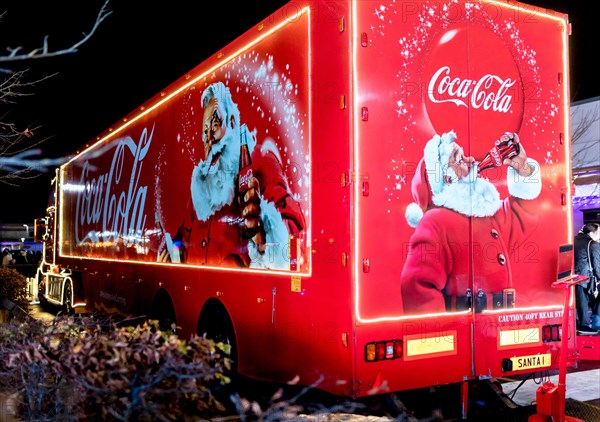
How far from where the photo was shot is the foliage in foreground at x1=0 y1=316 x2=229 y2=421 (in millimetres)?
3035

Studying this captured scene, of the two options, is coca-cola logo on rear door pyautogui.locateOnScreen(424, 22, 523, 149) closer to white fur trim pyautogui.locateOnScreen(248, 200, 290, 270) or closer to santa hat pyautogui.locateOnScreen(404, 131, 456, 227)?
santa hat pyautogui.locateOnScreen(404, 131, 456, 227)

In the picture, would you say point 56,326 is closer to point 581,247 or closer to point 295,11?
point 295,11

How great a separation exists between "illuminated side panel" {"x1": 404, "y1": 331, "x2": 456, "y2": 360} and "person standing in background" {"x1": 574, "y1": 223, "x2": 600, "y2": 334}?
17.4ft

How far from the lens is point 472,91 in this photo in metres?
5.29

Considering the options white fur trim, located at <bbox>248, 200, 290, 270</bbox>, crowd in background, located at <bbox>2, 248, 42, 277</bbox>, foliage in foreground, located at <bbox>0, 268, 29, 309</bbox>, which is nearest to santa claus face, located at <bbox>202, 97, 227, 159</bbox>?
white fur trim, located at <bbox>248, 200, 290, 270</bbox>

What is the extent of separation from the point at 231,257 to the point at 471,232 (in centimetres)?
237

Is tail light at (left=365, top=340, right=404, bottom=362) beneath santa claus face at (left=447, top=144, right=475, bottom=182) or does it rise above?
beneath

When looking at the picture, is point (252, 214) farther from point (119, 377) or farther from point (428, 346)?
point (119, 377)

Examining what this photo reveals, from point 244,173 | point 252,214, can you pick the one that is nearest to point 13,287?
point 244,173

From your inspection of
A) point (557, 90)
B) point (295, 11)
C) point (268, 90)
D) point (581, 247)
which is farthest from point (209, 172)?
point (581, 247)

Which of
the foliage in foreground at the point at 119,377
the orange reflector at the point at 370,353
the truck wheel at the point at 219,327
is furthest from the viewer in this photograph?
the truck wheel at the point at 219,327

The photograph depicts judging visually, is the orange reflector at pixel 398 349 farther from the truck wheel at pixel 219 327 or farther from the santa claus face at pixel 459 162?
the truck wheel at pixel 219 327

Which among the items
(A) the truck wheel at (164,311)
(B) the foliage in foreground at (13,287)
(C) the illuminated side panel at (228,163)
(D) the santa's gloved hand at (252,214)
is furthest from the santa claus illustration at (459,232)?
(B) the foliage in foreground at (13,287)

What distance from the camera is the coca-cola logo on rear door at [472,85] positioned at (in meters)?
5.12
